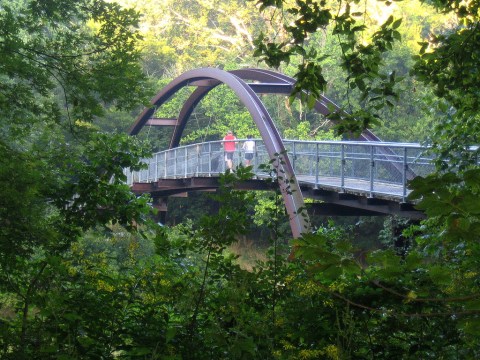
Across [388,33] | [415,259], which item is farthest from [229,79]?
[415,259]

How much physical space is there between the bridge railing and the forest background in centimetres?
449

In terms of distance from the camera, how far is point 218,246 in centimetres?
418

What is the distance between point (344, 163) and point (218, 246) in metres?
13.2

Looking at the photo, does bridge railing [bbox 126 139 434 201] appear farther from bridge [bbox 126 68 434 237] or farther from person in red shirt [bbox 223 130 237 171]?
person in red shirt [bbox 223 130 237 171]

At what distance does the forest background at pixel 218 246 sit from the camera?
2.90 m

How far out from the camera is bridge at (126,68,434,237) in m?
14.6

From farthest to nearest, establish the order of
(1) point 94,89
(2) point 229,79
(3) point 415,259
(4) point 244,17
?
1. (4) point 244,17
2. (2) point 229,79
3. (1) point 94,89
4. (3) point 415,259

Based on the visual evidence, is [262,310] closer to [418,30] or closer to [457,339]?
[457,339]

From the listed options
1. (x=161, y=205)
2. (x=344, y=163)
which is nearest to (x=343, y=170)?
(x=344, y=163)

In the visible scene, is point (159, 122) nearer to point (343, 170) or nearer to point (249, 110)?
point (249, 110)

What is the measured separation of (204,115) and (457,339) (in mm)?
37416

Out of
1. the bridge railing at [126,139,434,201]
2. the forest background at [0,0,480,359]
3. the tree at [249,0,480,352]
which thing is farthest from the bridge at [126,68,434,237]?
the forest background at [0,0,480,359]

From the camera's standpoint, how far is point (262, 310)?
393 centimetres

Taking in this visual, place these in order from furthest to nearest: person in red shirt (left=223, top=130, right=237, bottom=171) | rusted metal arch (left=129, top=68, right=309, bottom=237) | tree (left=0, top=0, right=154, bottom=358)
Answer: person in red shirt (left=223, top=130, right=237, bottom=171), rusted metal arch (left=129, top=68, right=309, bottom=237), tree (left=0, top=0, right=154, bottom=358)
